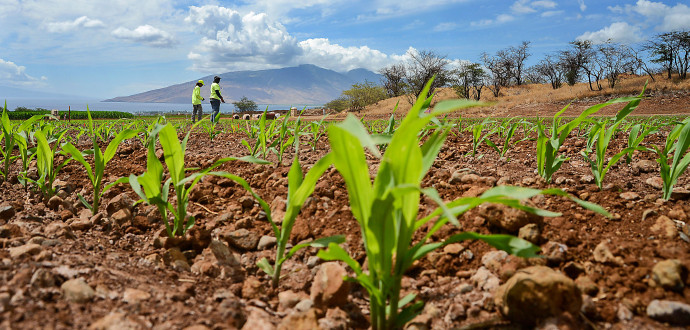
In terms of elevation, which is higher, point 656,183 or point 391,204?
point 391,204

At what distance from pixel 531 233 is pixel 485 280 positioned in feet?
0.98

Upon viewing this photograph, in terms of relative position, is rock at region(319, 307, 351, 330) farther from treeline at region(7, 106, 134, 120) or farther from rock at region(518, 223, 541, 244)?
treeline at region(7, 106, 134, 120)

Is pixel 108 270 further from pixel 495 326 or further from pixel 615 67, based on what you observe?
pixel 615 67

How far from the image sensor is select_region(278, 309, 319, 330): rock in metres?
1.03

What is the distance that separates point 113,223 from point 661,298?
91.2 inches

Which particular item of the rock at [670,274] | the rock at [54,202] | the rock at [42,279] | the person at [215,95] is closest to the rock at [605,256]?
the rock at [670,274]

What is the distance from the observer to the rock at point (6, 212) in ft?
6.39

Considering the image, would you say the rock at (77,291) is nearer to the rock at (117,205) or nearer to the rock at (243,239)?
the rock at (243,239)

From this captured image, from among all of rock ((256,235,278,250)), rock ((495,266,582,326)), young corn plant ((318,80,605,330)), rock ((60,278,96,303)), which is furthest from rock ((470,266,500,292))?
rock ((60,278,96,303))

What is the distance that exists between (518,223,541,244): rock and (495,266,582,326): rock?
37cm

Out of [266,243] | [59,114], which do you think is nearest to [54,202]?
[266,243]

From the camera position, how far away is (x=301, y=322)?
1.04 m

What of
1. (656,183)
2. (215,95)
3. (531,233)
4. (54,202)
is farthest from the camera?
(215,95)

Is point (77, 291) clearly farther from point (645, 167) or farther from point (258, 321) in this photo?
point (645, 167)
